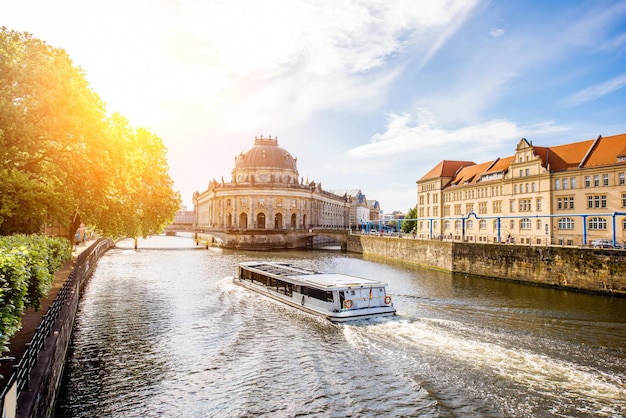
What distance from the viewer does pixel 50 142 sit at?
29.1 m

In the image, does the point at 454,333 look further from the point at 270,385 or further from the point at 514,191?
the point at 514,191

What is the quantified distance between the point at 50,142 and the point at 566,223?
52.2m

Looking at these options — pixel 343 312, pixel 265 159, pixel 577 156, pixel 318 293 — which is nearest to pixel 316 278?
pixel 318 293

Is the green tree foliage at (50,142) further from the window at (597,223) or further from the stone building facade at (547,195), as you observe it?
the window at (597,223)

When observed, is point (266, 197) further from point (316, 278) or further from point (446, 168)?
point (316, 278)

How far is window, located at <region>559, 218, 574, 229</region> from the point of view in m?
51.2

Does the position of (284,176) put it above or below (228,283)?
above

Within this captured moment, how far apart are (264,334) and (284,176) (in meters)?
100

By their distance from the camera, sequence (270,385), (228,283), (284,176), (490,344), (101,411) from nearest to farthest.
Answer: (101,411) < (270,385) < (490,344) < (228,283) < (284,176)

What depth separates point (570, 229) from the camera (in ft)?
168

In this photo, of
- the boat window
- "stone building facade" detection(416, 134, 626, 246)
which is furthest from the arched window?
the boat window

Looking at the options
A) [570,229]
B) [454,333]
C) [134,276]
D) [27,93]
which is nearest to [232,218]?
[134,276]

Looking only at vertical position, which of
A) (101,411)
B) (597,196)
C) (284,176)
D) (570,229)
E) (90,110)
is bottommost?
(101,411)

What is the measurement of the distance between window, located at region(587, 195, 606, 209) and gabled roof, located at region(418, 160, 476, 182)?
29.4m
